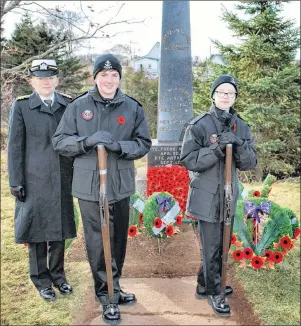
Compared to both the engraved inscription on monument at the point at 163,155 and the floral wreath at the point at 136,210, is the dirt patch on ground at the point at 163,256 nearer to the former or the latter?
the floral wreath at the point at 136,210

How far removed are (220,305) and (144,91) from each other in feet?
42.0

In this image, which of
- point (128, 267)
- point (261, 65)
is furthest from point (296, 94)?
point (128, 267)

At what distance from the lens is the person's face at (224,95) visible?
292cm

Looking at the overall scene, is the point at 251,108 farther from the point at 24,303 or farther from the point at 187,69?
the point at 24,303

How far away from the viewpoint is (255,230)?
412cm

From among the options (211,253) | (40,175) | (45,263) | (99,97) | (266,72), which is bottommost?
(45,263)

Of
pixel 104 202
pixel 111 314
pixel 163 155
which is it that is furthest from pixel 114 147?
pixel 163 155

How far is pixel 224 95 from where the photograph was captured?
2926 millimetres

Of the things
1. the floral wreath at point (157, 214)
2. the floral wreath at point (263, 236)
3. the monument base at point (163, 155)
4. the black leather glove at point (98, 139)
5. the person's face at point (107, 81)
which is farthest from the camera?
the monument base at point (163, 155)

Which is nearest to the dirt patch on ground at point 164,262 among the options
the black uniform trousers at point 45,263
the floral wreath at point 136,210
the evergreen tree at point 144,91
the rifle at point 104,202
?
the floral wreath at point 136,210

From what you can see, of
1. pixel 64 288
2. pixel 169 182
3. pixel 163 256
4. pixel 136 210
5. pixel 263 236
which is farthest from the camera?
pixel 169 182

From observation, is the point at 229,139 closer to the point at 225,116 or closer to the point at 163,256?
the point at 225,116

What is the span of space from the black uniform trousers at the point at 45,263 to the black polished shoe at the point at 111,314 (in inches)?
26.0

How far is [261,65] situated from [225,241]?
302 inches
